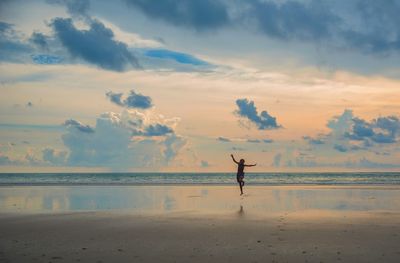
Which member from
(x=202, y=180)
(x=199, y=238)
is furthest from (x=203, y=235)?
(x=202, y=180)

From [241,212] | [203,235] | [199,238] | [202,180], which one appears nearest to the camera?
[199,238]

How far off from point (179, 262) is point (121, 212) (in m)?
11.5

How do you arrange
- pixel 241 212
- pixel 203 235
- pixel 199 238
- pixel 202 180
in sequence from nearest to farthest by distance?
pixel 199 238, pixel 203 235, pixel 241 212, pixel 202 180

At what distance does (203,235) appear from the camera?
15.1 metres

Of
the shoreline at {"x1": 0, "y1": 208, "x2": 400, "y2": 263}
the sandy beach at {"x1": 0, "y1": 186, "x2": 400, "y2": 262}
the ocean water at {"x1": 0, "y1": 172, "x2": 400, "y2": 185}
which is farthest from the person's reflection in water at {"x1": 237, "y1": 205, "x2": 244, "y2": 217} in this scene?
the ocean water at {"x1": 0, "y1": 172, "x2": 400, "y2": 185}

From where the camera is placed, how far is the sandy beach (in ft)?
39.2

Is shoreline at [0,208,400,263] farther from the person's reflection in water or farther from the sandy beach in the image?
the person's reflection in water

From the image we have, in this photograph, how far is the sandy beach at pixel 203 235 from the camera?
12.0 m

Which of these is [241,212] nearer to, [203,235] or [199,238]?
[203,235]

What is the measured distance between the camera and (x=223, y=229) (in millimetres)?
16266

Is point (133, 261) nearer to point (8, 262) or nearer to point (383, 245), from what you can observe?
point (8, 262)

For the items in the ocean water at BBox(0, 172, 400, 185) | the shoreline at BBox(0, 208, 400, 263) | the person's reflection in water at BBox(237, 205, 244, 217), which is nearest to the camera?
the shoreline at BBox(0, 208, 400, 263)

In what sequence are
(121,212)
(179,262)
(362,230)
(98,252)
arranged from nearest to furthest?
(179,262) < (98,252) < (362,230) < (121,212)

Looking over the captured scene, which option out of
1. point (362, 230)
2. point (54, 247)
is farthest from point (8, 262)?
point (362, 230)
